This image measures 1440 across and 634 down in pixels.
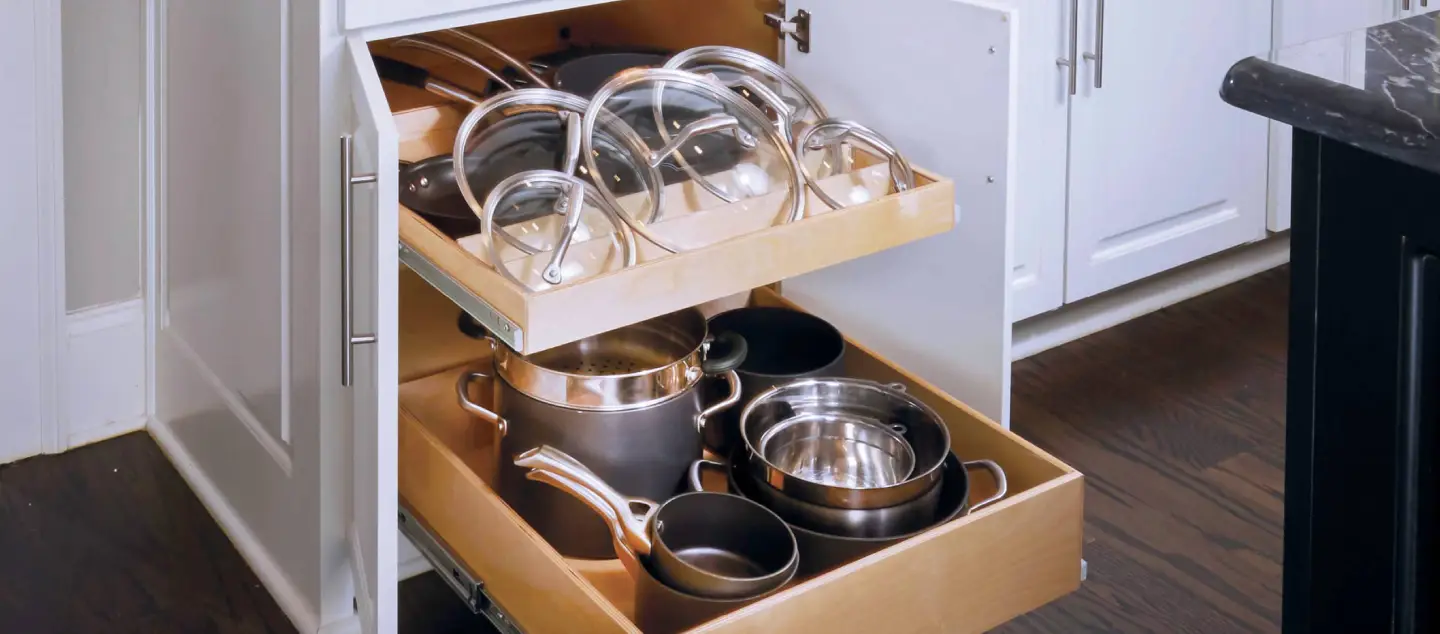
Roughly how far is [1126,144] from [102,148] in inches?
56.9

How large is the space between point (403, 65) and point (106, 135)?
0.57 meters

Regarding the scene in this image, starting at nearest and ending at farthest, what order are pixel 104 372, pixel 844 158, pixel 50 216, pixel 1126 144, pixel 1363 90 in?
pixel 1363 90
pixel 844 158
pixel 50 216
pixel 104 372
pixel 1126 144

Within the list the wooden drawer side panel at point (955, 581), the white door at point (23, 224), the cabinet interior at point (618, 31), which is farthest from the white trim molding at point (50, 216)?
the wooden drawer side panel at point (955, 581)

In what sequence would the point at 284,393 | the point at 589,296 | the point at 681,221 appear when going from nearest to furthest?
the point at 589,296 < the point at 681,221 < the point at 284,393

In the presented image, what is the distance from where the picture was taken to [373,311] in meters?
1.23

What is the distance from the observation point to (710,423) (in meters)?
1.58

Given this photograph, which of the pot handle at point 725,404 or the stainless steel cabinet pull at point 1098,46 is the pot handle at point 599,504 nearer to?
the pot handle at point 725,404

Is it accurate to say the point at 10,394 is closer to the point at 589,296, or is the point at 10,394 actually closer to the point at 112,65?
the point at 112,65

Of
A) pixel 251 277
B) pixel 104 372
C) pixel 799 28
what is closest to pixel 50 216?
pixel 104 372

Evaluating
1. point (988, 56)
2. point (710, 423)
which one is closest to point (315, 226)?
point (710, 423)

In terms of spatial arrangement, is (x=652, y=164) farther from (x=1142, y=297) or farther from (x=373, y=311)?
(x=1142, y=297)

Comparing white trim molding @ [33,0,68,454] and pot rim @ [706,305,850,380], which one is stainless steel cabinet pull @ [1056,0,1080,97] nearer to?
pot rim @ [706,305,850,380]

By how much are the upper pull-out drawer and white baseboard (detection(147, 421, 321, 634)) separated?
504mm

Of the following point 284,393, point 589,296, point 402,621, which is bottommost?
point 402,621
